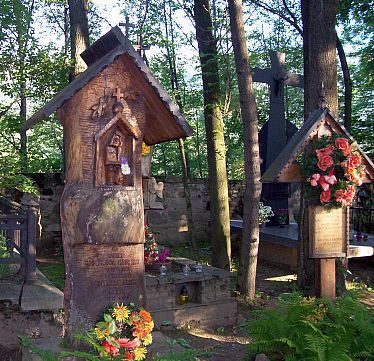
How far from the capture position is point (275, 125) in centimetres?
1415

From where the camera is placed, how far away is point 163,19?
62.8 feet

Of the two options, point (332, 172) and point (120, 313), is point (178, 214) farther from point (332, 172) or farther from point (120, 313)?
point (120, 313)

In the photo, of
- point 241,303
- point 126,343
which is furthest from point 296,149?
point 241,303

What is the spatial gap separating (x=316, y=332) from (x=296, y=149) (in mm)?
2073

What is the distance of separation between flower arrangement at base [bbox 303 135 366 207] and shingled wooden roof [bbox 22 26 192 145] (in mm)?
1737

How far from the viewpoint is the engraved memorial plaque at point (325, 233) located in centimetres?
588

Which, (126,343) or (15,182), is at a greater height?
(15,182)

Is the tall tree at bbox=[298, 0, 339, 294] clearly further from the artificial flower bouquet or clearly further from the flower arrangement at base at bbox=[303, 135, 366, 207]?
the artificial flower bouquet

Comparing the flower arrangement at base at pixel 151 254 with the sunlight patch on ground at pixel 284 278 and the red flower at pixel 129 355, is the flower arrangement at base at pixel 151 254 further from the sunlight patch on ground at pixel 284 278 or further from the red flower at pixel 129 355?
the red flower at pixel 129 355

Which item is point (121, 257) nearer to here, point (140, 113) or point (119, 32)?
point (140, 113)

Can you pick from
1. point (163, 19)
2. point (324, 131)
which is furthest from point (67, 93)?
point (163, 19)

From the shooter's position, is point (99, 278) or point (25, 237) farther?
point (25, 237)

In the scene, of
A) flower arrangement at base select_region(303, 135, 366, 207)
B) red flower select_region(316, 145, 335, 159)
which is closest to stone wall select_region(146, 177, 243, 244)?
flower arrangement at base select_region(303, 135, 366, 207)

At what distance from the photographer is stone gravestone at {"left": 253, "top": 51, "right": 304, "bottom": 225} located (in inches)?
525
